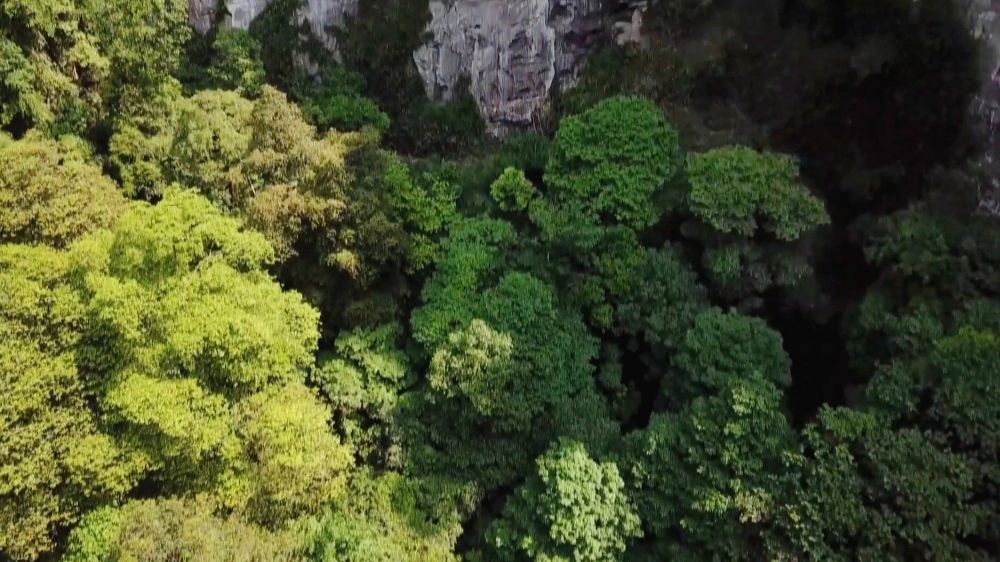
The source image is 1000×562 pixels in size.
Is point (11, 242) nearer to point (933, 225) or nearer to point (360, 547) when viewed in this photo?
point (360, 547)

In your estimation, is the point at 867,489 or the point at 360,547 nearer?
the point at 867,489

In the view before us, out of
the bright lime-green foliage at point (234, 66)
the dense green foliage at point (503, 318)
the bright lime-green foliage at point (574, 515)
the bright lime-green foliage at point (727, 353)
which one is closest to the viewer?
the dense green foliage at point (503, 318)

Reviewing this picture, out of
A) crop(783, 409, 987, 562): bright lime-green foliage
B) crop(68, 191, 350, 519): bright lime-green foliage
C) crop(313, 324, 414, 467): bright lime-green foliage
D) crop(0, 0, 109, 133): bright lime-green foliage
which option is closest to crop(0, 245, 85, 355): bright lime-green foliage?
crop(68, 191, 350, 519): bright lime-green foliage

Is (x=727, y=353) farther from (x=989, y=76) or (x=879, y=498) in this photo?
(x=989, y=76)

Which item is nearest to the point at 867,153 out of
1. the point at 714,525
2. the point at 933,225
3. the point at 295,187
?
the point at 933,225

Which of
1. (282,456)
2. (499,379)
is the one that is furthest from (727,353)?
(282,456)

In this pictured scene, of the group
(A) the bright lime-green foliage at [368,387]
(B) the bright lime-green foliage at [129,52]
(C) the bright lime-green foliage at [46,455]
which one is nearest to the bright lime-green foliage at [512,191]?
(A) the bright lime-green foliage at [368,387]

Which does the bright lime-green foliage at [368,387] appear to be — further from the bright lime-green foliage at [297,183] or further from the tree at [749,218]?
the tree at [749,218]
